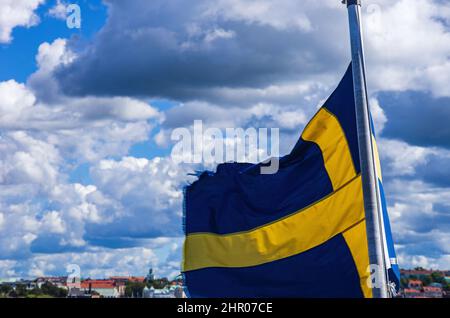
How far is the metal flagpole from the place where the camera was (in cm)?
1416

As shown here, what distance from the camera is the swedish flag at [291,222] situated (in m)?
18.8

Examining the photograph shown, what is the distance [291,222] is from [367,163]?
5923 mm

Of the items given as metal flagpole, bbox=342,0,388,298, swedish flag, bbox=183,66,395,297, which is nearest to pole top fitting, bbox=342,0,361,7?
metal flagpole, bbox=342,0,388,298

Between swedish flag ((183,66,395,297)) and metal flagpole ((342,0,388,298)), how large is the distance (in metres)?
3.27

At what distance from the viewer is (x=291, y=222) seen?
2014cm

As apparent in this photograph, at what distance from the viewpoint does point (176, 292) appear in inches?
869

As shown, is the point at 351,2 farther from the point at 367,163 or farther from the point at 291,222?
the point at 291,222

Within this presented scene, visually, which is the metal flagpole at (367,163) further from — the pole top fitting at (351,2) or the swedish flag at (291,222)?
the swedish flag at (291,222)

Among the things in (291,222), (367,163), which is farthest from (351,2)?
(291,222)

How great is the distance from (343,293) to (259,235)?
335 cm

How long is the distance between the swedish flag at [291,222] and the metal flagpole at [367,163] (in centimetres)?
327
